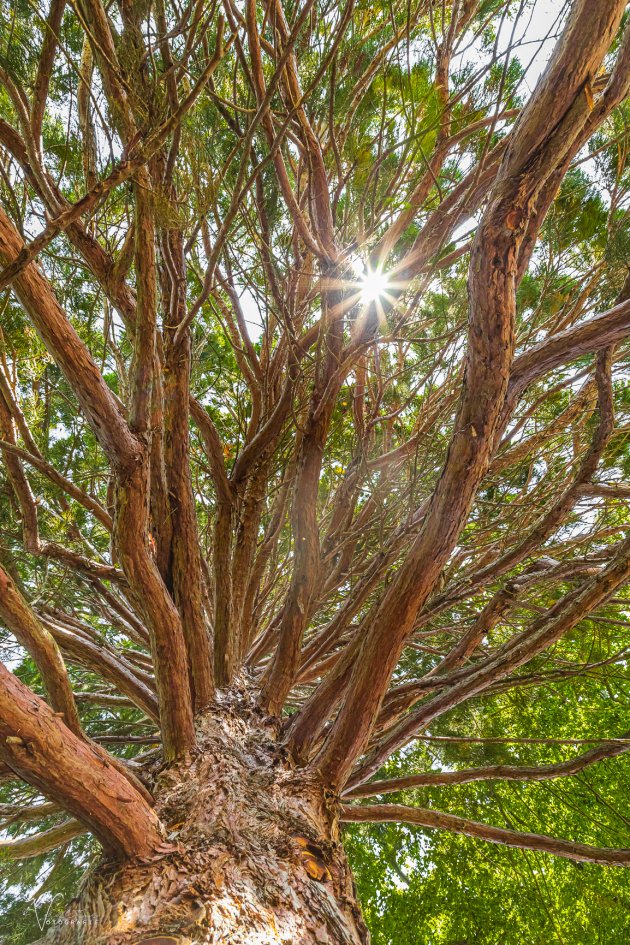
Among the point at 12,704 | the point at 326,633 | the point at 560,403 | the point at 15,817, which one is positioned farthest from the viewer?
the point at 560,403

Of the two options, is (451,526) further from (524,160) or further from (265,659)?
(265,659)

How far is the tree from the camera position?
3.82ft

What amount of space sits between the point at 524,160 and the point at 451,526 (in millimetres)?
902

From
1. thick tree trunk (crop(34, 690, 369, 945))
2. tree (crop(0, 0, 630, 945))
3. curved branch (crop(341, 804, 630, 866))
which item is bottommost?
thick tree trunk (crop(34, 690, 369, 945))

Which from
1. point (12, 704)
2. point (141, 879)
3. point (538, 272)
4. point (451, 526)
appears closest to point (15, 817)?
point (141, 879)

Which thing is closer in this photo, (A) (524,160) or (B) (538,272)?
(A) (524,160)

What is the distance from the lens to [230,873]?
1224 mm

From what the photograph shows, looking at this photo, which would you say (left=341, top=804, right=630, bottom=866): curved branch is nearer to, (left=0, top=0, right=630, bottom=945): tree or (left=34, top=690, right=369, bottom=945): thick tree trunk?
(left=0, top=0, right=630, bottom=945): tree

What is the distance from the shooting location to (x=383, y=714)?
2102 millimetres

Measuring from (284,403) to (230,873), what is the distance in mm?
1708

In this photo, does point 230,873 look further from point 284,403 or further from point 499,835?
point 284,403

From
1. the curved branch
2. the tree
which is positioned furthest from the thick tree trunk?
the curved branch

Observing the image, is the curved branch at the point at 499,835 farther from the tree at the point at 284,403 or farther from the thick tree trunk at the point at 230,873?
the thick tree trunk at the point at 230,873

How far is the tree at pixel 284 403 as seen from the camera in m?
1.16
